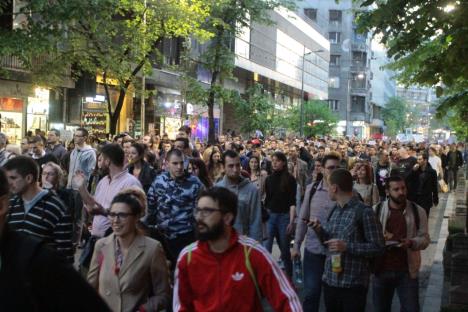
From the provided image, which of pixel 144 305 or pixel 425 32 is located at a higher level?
pixel 425 32

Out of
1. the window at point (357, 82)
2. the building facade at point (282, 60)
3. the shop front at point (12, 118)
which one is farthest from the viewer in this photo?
the window at point (357, 82)

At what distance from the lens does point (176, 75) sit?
136 feet

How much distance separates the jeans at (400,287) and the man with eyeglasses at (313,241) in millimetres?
721

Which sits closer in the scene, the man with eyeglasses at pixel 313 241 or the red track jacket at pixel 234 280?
the red track jacket at pixel 234 280

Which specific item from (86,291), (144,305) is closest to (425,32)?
(144,305)

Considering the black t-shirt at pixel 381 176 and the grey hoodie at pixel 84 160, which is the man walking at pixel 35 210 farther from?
the black t-shirt at pixel 381 176

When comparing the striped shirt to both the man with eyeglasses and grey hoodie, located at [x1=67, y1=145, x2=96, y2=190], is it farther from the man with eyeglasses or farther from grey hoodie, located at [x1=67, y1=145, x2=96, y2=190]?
grey hoodie, located at [x1=67, y1=145, x2=96, y2=190]

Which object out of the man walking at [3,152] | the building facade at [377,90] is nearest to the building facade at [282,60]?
the building facade at [377,90]

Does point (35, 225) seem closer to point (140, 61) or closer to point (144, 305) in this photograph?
point (144, 305)

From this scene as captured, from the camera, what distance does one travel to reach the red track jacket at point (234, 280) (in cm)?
390

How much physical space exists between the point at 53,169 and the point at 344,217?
281 cm

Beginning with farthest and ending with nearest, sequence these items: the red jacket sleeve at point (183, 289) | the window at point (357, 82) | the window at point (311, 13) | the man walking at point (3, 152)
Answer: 1. the window at point (357, 82)
2. the window at point (311, 13)
3. the man walking at point (3, 152)
4. the red jacket sleeve at point (183, 289)

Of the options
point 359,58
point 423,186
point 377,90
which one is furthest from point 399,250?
point 377,90

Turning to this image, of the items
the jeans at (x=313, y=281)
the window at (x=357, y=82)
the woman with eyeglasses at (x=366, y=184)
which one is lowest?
the jeans at (x=313, y=281)
